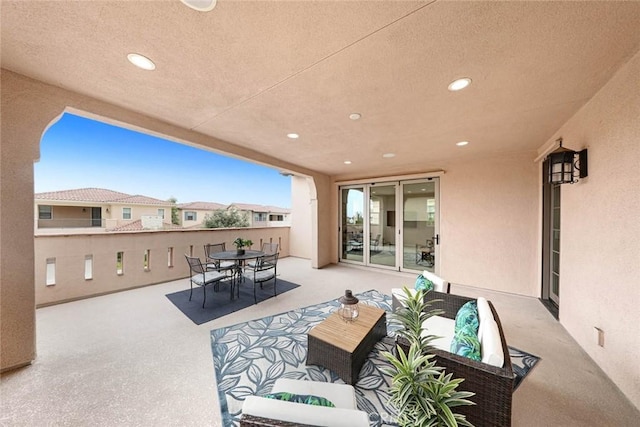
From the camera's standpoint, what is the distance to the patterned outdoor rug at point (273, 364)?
1.64 m

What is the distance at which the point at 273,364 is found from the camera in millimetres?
2078

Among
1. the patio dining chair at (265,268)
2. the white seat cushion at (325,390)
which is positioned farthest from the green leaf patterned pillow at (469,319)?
the patio dining chair at (265,268)

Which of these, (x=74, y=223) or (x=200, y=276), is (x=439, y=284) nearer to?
(x=200, y=276)

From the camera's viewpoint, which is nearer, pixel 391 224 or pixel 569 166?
pixel 569 166

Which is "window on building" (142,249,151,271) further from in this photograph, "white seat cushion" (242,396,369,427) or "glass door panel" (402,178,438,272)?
"glass door panel" (402,178,438,272)

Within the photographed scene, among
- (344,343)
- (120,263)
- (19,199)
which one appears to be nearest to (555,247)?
(344,343)

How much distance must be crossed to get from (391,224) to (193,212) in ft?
46.6

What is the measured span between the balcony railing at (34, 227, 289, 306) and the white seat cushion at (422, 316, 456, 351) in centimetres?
489

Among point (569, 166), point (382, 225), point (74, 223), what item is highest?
point (569, 166)

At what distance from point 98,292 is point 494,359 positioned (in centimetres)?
547

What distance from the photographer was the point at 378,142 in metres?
3.52

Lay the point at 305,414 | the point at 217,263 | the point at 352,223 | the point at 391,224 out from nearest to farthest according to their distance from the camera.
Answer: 1. the point at 305,414
2. the point at 217,263
3. the point at 391,224
4. the point at 352,223

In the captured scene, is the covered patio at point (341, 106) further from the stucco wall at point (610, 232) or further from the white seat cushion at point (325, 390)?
the white seat cushion at point (325, 390)

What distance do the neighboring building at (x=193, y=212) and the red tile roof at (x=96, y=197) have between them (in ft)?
5.01
